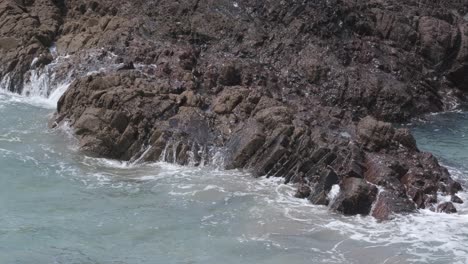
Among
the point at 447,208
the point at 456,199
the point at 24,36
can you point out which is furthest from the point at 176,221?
the point at 24,36

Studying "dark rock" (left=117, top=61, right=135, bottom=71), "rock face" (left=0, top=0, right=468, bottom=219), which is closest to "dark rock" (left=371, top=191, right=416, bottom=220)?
"rock face" (left=0, top=0, right=468, bottom=219)

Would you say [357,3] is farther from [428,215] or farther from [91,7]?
[428,215]

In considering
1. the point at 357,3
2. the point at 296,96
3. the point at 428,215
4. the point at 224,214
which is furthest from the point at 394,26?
the point at 224,214

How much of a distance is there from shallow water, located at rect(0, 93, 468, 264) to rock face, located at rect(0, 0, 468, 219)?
0.74 metres

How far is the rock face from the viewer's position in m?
14.4

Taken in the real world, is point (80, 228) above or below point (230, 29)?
below

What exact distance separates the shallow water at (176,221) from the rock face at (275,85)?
739 millimetres

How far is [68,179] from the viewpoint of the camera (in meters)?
14.2

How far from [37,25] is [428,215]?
15.6m

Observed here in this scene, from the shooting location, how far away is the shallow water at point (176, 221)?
1095cm

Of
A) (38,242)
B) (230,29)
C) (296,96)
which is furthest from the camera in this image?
(230,29)

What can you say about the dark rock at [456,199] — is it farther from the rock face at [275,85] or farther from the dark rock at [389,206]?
the dark rock at [389,206]

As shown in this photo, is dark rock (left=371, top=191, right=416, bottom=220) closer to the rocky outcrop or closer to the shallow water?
the shallow water

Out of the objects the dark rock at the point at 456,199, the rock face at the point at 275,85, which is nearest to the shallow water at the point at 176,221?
the dark rock at the point at 456,199
